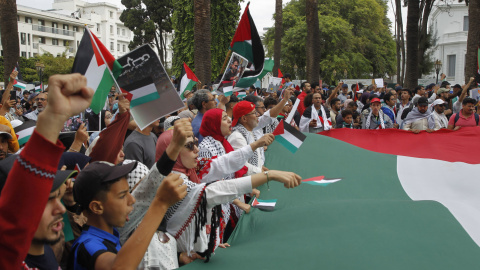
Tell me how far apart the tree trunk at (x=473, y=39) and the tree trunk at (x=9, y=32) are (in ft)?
46.1

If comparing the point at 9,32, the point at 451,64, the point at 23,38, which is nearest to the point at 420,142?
the point at 9,32

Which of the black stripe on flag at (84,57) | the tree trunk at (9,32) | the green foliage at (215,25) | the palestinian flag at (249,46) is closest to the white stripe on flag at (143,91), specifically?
the black stripe on flag at (84,57)

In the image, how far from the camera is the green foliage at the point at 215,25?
29.5m

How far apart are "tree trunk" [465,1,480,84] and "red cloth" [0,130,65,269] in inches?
636

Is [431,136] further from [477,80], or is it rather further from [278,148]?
[477,80]

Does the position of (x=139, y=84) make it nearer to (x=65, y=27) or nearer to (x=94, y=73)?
(x=94, y=73)

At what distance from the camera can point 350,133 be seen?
26.8ft

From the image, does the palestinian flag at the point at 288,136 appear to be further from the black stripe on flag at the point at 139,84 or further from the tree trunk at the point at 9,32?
the tree trunk at the point at 9,32

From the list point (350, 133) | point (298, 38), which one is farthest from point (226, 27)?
point (350, 133)

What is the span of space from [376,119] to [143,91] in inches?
276

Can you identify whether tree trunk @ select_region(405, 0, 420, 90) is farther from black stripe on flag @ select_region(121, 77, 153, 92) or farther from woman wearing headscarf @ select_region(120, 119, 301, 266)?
woman wearing headscarf @ select_region(120, 119, 301, 266)

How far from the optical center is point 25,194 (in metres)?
1.50

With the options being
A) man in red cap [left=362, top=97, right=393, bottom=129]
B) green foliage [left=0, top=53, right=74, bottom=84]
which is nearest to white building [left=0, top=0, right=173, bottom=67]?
green foliage [left=0, top=53, right=74, bottom=84]

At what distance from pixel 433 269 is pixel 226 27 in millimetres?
28289
